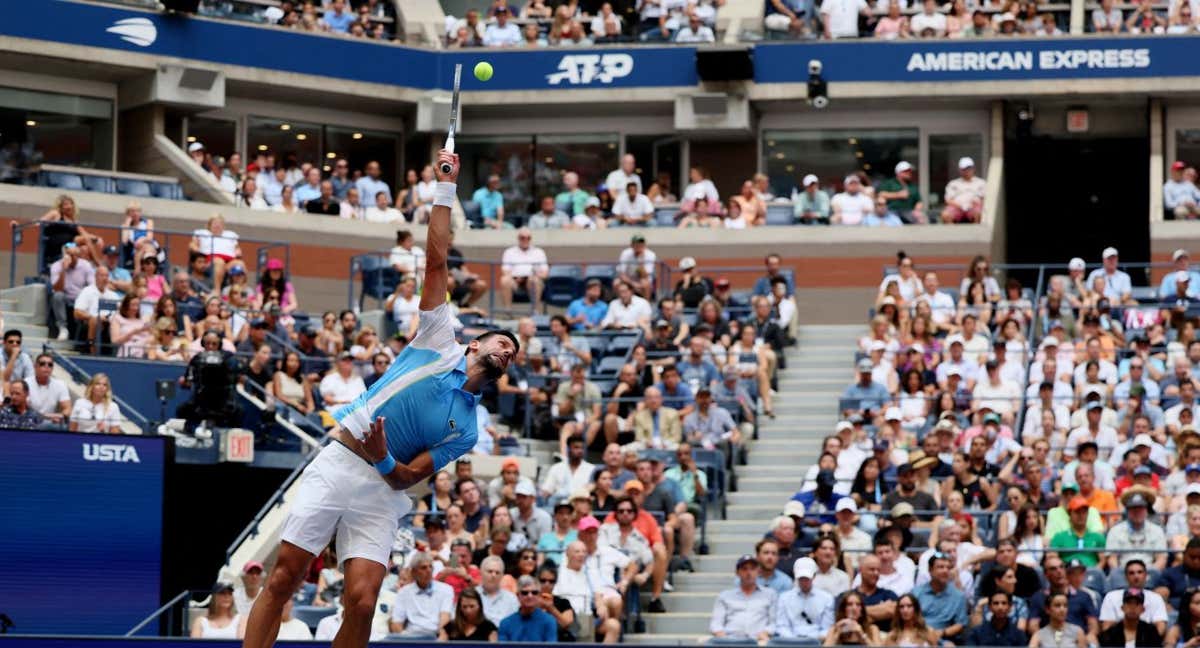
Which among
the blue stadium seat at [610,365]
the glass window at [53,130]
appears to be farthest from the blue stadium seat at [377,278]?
the glass window at [53,130]

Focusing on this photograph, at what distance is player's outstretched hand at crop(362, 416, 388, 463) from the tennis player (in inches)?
3.8

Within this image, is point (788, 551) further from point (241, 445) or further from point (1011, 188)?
point (1011, 188)

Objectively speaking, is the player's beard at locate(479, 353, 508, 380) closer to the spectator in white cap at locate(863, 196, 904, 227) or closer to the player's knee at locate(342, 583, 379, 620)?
the player's knee at locate(342, 583, 379, 620)

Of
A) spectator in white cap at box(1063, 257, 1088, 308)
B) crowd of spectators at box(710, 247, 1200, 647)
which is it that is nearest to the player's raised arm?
crowd of spectators at box(710, 247, 1200, 647)

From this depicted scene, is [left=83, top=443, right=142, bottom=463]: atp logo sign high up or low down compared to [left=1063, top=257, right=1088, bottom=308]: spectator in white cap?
down

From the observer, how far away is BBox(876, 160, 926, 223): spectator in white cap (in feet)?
105

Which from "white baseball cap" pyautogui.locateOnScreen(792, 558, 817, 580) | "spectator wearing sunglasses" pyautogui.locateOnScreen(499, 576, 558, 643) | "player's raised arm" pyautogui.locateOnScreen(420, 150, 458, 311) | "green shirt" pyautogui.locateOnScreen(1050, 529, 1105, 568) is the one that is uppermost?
"player's raised arm" pyautogui.locateOnScreen(420, 150, 458, 311)

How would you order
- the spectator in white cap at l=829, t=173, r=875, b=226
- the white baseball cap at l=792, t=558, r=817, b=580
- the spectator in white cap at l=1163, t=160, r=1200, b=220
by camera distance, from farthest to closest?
the spectator in white cap at l=829, t=173, r=875, b=226
the spectator in white cap at l=1163, t=160, r=1200, b=220
the white baseball cap at l=792, t=558, r=817, b=580

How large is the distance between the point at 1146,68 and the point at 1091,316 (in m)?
8.97

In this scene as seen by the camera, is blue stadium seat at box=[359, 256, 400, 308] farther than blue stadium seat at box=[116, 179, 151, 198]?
No

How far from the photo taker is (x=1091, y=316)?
24.7m

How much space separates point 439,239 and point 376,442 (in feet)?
3.47

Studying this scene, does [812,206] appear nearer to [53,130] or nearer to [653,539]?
[53,130]

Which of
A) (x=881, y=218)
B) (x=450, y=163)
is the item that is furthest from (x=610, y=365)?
(x=450, y=163)
